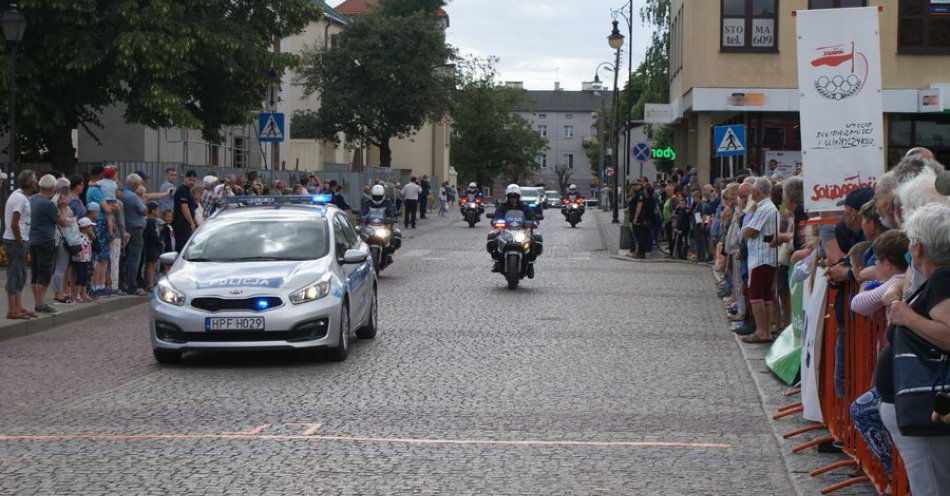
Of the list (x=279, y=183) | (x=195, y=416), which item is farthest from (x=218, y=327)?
(x=279, y=183)

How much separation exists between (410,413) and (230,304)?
9.74 ft

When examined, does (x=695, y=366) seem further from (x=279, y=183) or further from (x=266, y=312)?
(x=279, y=183)

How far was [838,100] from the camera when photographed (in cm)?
968

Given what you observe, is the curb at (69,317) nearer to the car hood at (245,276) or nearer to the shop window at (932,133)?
the car hood at (245,276)

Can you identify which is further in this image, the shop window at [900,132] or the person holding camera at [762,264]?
the shop window at [900,132]

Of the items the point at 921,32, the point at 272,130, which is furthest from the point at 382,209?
the point at 921,32

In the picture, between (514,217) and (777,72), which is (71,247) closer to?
(514,217)

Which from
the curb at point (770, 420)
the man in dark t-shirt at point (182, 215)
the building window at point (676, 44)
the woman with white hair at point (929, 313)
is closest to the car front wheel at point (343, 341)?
the curb at point (770, 420)

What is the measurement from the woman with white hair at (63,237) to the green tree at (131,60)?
12553 mm

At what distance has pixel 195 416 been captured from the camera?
9.53 meters

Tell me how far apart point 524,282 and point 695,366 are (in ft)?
34.1

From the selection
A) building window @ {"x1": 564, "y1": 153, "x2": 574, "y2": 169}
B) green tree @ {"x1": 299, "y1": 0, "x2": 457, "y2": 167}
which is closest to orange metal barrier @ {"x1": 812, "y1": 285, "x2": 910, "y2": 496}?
green tree @ {"x1": 299, "y1": 0, "x2": 457, "y2": 167}

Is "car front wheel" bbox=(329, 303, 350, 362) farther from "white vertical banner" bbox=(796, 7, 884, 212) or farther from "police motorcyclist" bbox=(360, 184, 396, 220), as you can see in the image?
"police motorcyclist" bbox=(360, 184, 396, 220)

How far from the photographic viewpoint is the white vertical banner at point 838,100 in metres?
9.64
